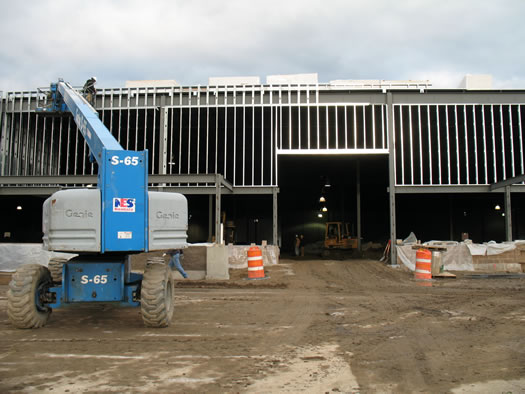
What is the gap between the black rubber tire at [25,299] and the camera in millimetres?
7984

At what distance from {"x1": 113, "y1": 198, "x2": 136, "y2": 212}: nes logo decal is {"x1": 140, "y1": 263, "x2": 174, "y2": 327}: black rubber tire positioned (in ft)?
4.27

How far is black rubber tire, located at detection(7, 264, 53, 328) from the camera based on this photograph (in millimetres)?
7984

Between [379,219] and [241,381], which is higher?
[379,219]

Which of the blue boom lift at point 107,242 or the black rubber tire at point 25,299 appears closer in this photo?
the blue boom lift at point 107,242

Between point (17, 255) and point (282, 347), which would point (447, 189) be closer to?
point (282, 347)

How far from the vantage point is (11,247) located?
18234 millimetres

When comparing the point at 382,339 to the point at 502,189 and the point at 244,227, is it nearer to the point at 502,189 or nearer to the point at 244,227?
the point at 502,189

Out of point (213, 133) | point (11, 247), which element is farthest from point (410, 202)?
point (11, 247)

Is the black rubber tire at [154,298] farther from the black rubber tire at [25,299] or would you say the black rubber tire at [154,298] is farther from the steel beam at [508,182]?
the steel beam at [508,182]

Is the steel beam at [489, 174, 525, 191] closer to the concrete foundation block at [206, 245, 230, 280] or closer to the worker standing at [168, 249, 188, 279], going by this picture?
the concrete foundation block at [206, 245, 230, 280]

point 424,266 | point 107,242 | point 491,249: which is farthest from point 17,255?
point 491,249

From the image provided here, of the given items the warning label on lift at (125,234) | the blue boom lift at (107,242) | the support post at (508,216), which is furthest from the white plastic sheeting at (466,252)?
the warning label on lift at (125,234)

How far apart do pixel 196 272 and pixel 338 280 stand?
5.81m

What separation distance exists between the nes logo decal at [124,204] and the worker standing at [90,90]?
18377mm
